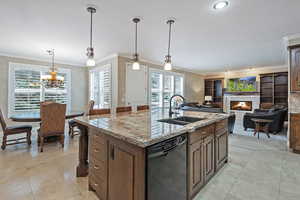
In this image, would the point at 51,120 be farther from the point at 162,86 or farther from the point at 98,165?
the point at 162,86

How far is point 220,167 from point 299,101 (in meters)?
2.62

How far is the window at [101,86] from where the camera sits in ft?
17.0

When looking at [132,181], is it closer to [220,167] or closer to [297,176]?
[220,167]

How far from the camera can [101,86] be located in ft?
18.5

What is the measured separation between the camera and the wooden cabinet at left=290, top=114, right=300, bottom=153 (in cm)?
329

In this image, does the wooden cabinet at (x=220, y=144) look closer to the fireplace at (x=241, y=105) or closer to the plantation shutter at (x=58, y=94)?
the plantation shutter at (x=58, y=94)

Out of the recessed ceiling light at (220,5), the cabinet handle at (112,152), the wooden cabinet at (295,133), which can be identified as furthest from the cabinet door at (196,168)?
the wooden cabinet at (295,133)

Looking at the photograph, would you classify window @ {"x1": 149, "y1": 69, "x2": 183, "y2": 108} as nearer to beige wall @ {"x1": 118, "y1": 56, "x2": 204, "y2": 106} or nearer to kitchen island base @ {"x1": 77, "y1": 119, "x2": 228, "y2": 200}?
beige wall @ {"x1": 118, "y1": 56, "x2": 204, "y2": 106}

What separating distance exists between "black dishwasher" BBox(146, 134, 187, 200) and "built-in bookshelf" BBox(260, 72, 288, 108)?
711cm

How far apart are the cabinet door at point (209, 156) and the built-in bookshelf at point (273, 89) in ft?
20.4

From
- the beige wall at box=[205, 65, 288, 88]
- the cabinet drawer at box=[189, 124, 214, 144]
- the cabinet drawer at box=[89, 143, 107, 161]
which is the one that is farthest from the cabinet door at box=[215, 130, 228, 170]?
the beige wall at box=[205, 65, 288, 88]

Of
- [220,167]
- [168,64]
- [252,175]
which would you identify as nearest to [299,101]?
[252,175]

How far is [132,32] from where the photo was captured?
3207 millimetres

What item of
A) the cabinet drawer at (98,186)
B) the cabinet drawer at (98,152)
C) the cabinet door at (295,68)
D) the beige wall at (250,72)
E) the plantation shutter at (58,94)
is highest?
the beige wall at (250,72)
